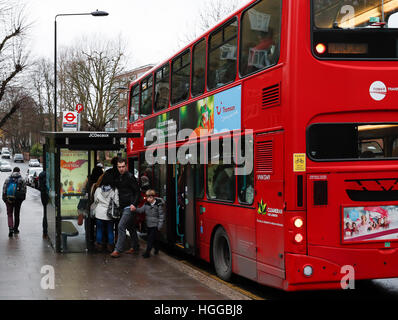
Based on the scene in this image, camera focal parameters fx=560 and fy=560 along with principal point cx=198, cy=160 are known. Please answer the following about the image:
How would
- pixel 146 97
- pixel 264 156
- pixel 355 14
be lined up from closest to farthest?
pixel 355 14 < pixel 264 156 < pixel 146 97

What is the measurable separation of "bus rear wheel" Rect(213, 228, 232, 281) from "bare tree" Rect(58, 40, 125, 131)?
40.4 meters

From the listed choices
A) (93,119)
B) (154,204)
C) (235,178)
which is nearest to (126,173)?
(154,204)

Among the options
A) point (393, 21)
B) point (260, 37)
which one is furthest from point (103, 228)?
point (393, 21)

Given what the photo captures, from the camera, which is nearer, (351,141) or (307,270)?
(307,270)

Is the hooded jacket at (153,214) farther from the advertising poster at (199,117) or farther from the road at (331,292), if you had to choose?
the road at (331,292)

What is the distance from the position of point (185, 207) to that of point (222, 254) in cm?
185

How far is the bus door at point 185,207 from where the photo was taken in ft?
33.9

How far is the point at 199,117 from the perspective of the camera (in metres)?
10.1

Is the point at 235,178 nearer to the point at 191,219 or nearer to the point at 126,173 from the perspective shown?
the point at 191,219

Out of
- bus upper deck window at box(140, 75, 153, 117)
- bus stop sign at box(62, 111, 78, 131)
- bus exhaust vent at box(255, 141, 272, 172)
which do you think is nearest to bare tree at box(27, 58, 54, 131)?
bus stop sign at box(62, 111, 78, 131)

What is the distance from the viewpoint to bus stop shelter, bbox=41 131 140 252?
37.1 feet

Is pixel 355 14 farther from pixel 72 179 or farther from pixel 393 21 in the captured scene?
pixel 72 179

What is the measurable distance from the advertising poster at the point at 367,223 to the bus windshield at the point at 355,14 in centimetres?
228

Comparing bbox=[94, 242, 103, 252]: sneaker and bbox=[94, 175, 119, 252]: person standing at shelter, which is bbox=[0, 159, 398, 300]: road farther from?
bbox=[94, 242, 103, 252]: sneaker
